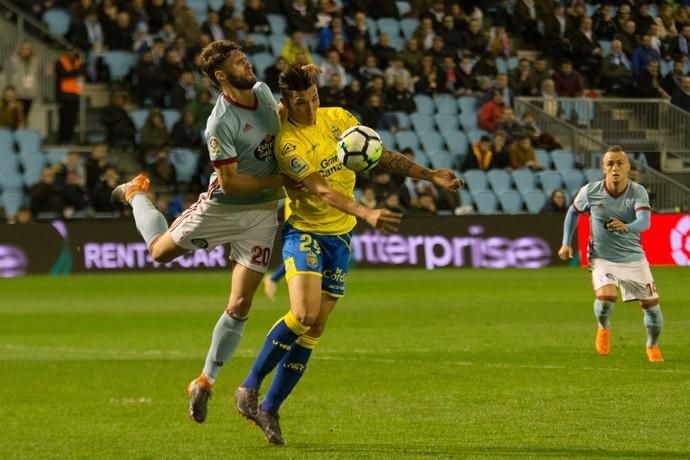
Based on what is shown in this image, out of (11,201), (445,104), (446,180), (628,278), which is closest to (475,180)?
(445,104)

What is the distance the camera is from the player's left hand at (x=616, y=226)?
1276cm

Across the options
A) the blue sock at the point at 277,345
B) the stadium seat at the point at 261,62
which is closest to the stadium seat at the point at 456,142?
the stadium seat at the point at 261,62

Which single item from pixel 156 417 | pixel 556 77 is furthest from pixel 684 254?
pixel 156 417

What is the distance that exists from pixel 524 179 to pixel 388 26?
5.19 m

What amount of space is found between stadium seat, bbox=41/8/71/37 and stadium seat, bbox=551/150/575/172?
10.4m

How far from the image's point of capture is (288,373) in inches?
360

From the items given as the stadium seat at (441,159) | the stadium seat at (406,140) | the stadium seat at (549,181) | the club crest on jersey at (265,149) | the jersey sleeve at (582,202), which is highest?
the club crest on jersey at (265,149)

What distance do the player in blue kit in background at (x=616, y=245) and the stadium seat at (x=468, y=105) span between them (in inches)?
672

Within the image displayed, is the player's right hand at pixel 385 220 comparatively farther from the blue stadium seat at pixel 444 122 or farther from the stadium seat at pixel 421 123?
the blue stadium seat at pixel 444 122

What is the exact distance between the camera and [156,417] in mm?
10242

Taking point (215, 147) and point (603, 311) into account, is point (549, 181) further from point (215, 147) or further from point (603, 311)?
point (215, 147)

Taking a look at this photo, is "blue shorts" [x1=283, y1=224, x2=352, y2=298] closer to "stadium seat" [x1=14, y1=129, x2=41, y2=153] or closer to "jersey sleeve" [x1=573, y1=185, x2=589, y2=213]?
"jersey sleeve" [x1=573, y1=185, x2=589, y2=213]

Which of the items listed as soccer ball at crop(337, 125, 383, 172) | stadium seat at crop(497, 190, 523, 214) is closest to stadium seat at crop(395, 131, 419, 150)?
stadium seat at crop(497, 190, 523, 214)

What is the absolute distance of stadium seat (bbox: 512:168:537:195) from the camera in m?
29.3
